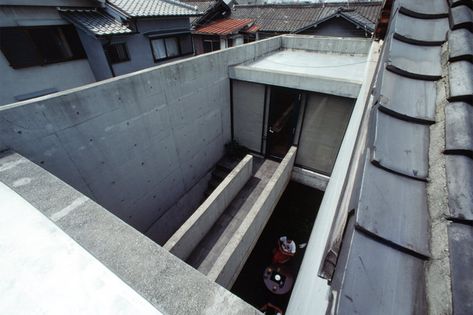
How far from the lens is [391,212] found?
71 cm

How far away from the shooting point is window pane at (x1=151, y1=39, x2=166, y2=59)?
369 inches

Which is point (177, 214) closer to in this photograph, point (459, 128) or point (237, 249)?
point (237, 249)

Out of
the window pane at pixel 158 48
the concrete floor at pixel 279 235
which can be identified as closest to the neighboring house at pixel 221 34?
the window pane at pixel 158 48

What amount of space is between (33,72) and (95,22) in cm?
261

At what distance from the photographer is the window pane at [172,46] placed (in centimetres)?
996

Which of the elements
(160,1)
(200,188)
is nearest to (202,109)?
(200,188)

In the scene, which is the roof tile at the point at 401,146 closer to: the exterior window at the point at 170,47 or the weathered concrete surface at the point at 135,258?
the weathered concrete surface at the point at 135,258

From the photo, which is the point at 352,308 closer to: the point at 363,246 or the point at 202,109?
the point at 363,246

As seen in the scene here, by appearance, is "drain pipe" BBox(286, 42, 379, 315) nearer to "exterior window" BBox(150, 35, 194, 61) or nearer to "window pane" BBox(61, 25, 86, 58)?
"window pane" BBox(61, 25, 86, 58)

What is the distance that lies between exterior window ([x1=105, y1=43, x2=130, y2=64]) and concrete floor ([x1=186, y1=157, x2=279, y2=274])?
6810mm

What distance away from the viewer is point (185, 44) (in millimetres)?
10750

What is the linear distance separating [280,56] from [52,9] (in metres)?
7.92

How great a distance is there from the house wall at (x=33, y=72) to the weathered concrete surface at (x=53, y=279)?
737 centimetres

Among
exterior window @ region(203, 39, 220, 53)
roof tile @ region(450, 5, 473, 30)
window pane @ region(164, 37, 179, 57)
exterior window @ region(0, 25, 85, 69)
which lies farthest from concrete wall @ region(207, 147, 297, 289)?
exterior window @ region(203, 39, 220, 53)
